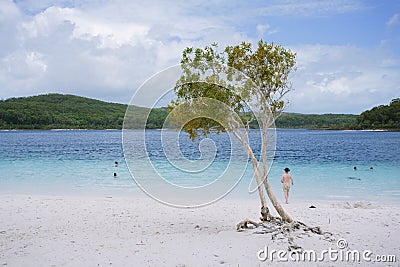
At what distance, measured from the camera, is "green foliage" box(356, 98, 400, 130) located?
13643 centimetres

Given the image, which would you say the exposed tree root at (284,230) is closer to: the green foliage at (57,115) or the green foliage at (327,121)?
the green foliage at (57,115)

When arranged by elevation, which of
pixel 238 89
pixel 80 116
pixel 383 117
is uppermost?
pixel 383 117

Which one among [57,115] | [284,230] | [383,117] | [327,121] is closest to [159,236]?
[284,230]

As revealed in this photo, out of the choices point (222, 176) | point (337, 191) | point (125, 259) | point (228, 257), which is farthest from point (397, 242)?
point (222, 176)

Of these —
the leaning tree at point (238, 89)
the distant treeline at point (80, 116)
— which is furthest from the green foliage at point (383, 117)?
the leaning tree at point (238, 89)

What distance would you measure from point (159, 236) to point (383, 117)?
487 ft

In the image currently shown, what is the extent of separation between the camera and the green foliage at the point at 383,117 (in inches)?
5371

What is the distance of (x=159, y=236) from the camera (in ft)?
33.5

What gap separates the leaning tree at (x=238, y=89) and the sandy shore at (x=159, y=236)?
188cm

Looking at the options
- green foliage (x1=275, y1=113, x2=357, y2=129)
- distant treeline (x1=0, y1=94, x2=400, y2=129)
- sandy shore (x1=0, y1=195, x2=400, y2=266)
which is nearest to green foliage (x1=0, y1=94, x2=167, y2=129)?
distant treeline (x1=0, y1=94, x2=400, y2=129)

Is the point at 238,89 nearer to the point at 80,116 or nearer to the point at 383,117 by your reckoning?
the point at 383,117

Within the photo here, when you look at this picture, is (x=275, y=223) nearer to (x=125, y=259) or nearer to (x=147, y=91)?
(x=125, y=259)

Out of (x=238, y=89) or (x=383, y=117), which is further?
(x=383, y=117)

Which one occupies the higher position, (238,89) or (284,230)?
(238,89)
